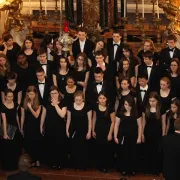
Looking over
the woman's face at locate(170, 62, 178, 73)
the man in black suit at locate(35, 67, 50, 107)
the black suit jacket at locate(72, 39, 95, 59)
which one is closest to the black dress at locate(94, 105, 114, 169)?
the man in black suit at locate(35, 67, 50, 107)

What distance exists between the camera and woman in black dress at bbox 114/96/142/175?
10.3 meters

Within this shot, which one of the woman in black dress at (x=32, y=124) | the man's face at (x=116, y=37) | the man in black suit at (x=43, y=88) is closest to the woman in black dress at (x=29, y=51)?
the man in black suit at (x=43, y=88)

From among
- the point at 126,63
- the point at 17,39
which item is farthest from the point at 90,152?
the point at 17,39

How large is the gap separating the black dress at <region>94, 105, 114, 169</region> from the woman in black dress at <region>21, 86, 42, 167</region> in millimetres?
875

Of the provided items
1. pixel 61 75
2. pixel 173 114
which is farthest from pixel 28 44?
pixel 173 114

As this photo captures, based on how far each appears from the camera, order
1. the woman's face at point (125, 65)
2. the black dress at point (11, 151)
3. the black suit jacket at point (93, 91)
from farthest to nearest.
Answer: the woman's face at point (125, 65)
the black suit jacket at point (93, 91)
the black dress at point (11, 151)

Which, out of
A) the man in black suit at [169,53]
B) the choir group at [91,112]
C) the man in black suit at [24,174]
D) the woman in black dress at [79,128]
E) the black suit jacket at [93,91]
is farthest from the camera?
the man in black suit at [169,53]

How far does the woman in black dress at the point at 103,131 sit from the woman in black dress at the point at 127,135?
0.39 ft

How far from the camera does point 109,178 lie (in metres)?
10.5

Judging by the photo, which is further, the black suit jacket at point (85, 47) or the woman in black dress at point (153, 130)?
the black suit jacket at point (85, 47)

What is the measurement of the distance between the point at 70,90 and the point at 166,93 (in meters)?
1.42

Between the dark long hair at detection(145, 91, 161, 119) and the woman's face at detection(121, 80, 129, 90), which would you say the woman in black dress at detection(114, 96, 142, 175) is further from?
the woman's face at detection(121, 80, 129, 90)

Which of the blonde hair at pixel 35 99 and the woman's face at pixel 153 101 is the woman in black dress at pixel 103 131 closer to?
the woman's face at pixel 153 101

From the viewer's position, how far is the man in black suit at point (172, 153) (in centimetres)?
903
